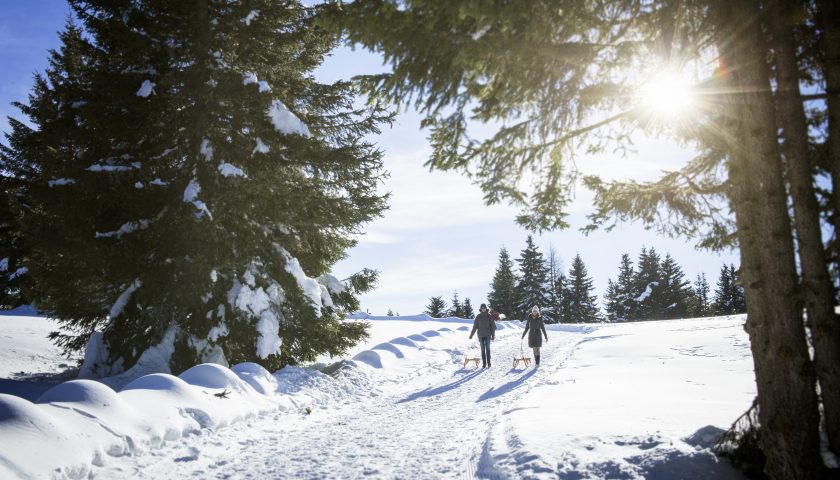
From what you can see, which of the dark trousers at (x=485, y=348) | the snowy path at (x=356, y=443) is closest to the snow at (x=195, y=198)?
the snowy path at (x=356, y=443)

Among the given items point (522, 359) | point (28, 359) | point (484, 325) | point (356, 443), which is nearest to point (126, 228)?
point (28, 359)

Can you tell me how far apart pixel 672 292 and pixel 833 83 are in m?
57.6

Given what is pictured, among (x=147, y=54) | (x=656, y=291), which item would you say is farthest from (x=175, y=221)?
(x=656, y=291)

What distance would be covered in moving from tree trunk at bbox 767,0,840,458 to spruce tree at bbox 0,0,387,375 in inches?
369

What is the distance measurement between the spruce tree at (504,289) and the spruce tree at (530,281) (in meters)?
1.14

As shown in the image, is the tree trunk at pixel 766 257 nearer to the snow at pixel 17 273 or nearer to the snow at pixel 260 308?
the snow at pixel 260 308

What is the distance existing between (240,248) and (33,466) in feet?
22.5

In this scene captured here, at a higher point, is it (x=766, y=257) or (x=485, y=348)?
(x=766, y=257)

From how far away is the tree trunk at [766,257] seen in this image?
3.97 metres

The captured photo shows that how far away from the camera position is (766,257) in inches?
165

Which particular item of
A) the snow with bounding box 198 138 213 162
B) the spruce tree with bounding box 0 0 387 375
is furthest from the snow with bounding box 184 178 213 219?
the snow with bounding box 198 138 213 162

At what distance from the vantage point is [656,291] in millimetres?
53125

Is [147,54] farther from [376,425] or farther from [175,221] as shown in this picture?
[376,425]

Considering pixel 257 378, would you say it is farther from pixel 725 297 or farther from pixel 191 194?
pixel 725 297
